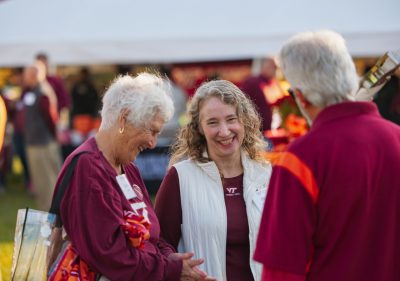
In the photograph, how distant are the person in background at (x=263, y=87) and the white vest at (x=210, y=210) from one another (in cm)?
528

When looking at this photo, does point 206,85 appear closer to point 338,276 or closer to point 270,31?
point 338,276

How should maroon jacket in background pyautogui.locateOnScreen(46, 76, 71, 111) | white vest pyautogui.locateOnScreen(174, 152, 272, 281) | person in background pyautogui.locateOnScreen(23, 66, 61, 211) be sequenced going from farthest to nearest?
maroon jacket in background pyautogui.locateOnScreen(46, 76, 71, 111) < person in background pyautogui.locateOnScreen(23, 66, 61, 211) < white vest pyautogui.locateOnScreen(174, 152, 272, 281)

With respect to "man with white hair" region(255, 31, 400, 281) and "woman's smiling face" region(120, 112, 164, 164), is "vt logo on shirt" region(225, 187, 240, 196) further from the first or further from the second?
"man with white hair" region(255, 31, 400, 281)

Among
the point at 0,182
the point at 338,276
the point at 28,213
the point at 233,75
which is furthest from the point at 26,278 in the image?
the point at 233,75

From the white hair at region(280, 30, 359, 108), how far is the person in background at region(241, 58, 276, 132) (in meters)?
6.31

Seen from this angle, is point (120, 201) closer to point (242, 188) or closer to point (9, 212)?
point (242, 188)

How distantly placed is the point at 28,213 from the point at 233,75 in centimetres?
1377

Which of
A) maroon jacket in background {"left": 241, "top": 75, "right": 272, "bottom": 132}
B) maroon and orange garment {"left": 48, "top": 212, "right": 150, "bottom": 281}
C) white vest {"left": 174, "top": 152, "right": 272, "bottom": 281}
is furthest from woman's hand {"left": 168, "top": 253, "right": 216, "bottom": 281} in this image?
maroon jacket in background {"left": 241, "top": 75, "right": 272, "bottom": 132}

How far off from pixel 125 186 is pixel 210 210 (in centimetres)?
50

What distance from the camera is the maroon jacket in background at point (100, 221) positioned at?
2775 millimetres

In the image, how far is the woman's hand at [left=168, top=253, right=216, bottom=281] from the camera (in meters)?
3.11

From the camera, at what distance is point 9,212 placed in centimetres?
1019

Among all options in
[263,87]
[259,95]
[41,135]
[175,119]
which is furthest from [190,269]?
[175,119]

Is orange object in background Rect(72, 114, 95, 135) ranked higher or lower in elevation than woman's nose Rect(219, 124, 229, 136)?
lower
